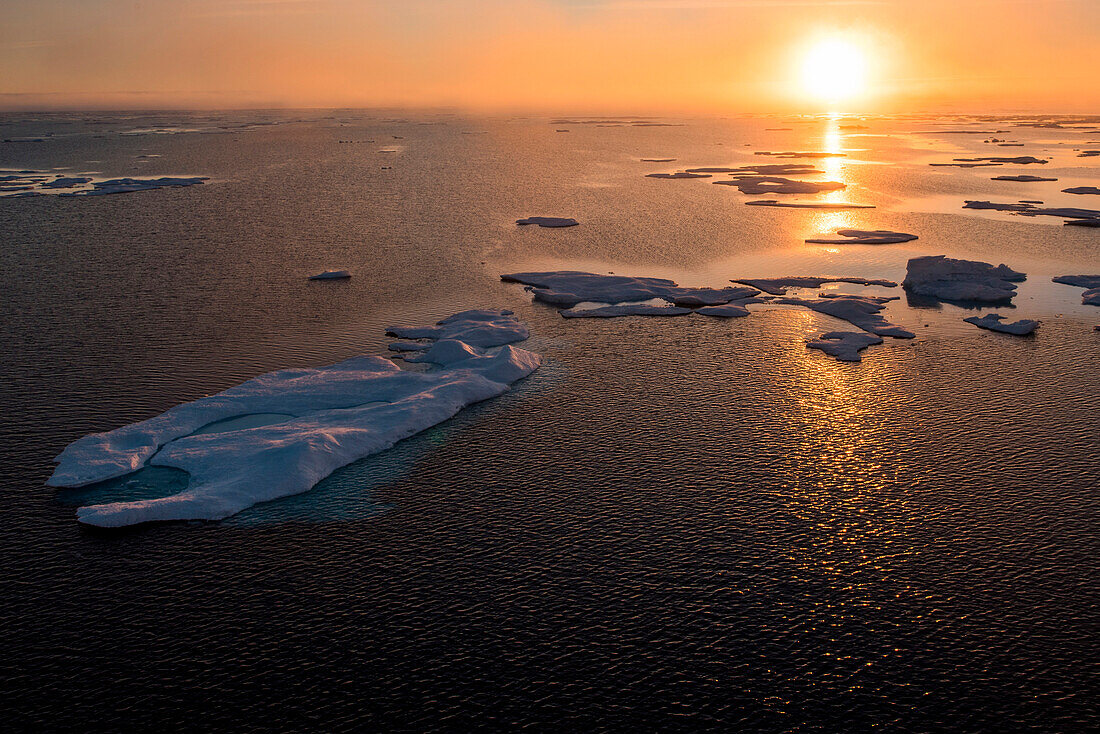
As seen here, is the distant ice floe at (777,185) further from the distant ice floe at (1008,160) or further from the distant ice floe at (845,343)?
the distant ice floe at (845,343)

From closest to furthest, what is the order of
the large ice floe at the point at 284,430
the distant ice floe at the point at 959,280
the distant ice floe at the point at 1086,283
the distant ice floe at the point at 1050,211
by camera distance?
1. the large ice floe at the point at 284,430
2. the distant ice floe at the point at 1086,283
3. the distant ice floe at the point at 959,280
4. the distant ice floe at the point at 1050,211

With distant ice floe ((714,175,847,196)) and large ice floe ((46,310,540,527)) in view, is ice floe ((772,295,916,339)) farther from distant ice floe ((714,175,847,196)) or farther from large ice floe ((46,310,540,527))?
distant ice floe ((714,175,847,196))

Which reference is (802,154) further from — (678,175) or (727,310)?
(727,310)

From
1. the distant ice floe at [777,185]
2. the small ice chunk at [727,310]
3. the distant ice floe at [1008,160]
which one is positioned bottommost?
the small ice chunk at [727,310]

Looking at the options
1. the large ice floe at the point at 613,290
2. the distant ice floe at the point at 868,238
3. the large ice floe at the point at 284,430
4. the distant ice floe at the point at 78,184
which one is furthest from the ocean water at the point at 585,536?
the distant ice floe at the point at 78,184

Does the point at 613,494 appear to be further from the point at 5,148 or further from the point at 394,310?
the point at 5,148

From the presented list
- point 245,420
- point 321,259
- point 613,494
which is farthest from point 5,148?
point 613,494

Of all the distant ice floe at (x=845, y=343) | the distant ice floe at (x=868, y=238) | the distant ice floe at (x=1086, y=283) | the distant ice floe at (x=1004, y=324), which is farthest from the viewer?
the distant ice floe at (x=868, y=238)

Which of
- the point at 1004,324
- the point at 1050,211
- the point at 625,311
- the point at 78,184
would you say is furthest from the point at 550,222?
the point at 78,184

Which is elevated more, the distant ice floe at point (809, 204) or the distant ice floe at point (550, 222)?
the distant ice floe at point (809, 204)
